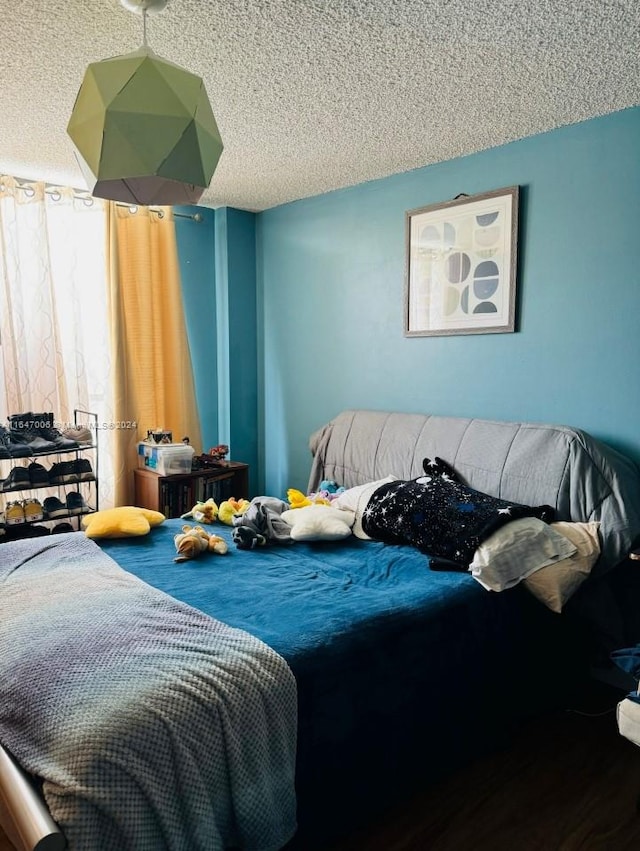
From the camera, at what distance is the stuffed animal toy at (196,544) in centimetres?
237

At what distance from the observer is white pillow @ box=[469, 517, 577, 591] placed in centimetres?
217

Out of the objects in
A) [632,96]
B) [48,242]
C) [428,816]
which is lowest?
[428,816]

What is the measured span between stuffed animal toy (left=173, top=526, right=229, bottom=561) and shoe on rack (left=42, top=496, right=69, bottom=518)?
102cm

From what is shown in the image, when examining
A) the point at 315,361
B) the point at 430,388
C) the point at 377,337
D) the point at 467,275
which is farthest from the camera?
the point at 315,361

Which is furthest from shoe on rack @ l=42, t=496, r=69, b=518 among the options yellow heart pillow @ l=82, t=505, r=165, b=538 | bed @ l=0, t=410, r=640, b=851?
bed @ l=0, t=410, r=640, b=851

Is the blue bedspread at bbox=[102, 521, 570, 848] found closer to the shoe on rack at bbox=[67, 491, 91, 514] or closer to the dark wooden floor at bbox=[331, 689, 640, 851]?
the dark wooden floor at bbox=[331, 689, 640, 851]

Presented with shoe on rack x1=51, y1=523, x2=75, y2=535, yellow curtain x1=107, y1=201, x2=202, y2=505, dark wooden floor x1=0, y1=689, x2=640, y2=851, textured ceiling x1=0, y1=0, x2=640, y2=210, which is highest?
textured ceiling x1=0, y1=0, x2=640, y2=210

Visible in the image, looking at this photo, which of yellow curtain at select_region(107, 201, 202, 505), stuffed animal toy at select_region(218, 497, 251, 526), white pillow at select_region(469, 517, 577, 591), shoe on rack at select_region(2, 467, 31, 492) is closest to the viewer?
white pillow at select_region(469, 517, 577, 591)

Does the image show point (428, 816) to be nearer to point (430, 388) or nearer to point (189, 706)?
point (189, 706)

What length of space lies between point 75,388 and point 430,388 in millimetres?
2034

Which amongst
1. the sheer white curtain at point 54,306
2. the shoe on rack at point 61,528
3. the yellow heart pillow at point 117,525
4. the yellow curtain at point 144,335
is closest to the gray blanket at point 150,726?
the yellow heart pillow at point 117,525

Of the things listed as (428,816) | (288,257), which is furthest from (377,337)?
(428,816)

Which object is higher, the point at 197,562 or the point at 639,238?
the point at 639,238

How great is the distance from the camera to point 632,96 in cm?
226
